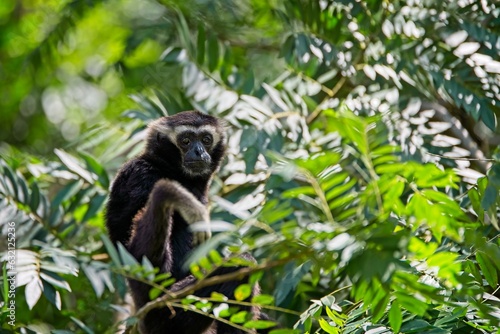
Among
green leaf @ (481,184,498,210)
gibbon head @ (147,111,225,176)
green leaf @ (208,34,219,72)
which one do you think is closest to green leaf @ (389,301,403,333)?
green leaf @ (481,184,498,210)

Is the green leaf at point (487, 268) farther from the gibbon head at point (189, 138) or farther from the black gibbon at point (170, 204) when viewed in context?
the gibbon head at point (189, 138)

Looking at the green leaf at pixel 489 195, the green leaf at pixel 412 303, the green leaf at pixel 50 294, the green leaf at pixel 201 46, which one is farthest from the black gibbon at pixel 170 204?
the green leaf at pixel 489 195

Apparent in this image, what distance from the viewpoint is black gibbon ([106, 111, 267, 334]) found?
4.01 m

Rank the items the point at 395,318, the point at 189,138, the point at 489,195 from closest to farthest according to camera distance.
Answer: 1. the point at 395,318
2. the point at 489,195
3. the point at 189,138

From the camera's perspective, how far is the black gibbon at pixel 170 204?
401 cm

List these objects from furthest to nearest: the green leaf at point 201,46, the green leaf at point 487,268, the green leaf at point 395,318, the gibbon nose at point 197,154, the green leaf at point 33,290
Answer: the green leaf at point 201,46 < the gibbon nose at point 197,154 < the green leaf at point 33,290 < the green leaf at point 487,268 < the green leaf at point 395,318

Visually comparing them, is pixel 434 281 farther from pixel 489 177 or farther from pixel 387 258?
pixel 387 258

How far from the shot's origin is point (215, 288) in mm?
4371

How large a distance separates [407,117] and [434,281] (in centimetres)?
222

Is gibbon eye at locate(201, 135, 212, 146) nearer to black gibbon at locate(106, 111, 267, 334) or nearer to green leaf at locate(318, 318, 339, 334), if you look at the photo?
black gibbon at locate(106, 111, 267, 334)

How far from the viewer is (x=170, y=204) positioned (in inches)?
155

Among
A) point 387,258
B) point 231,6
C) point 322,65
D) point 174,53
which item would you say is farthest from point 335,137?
point 387,258

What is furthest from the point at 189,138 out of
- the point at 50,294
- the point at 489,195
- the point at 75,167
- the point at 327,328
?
the point at 489,195

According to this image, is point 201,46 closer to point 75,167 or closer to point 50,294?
point 75,167
